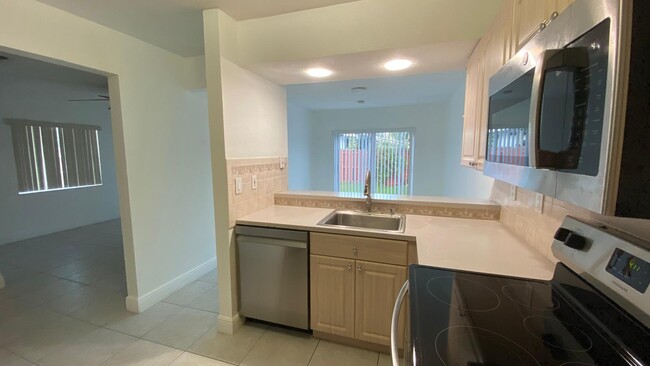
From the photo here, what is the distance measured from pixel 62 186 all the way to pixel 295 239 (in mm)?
5486

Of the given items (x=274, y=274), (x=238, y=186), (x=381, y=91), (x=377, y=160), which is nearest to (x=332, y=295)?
(x=274, y=274)

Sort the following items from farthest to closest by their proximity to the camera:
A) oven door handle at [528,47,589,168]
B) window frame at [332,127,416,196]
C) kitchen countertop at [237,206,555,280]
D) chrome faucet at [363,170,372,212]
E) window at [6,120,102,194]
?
window frame at [332,127,416,196] → window at [6,120,102,194] → chrome faucet at [363,170,372,212] → kitchen countertop at [237,206,555,280] → oven door handle at [528,47,589,168]

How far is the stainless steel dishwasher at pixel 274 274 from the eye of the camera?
199 cm

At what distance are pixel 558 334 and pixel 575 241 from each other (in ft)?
1.04

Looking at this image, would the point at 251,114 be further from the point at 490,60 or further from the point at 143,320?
the point at 143,320

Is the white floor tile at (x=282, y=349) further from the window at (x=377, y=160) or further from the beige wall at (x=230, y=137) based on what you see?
the window at (x=377, y=160)

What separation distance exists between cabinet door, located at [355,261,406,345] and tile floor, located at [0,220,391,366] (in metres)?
0.20

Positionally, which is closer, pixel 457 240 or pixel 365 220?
pixel 457 240

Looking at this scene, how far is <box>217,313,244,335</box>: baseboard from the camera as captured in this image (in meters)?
2.14

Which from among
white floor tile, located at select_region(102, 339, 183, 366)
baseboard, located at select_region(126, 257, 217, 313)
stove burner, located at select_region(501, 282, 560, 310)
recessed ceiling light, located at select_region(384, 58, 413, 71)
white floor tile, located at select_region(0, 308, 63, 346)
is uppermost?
recessed ceiling light, located at select_region(384, 58, 413, 71)

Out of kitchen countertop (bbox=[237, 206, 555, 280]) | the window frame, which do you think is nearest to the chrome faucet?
kitchen countertop (bbox=[237, 206, 555, 280])

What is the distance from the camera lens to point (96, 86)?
4254 mm

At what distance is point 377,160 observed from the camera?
627 centimetres

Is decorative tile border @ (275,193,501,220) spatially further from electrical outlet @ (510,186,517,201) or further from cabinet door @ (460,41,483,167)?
cabinet door @ (460,41,483,167)
